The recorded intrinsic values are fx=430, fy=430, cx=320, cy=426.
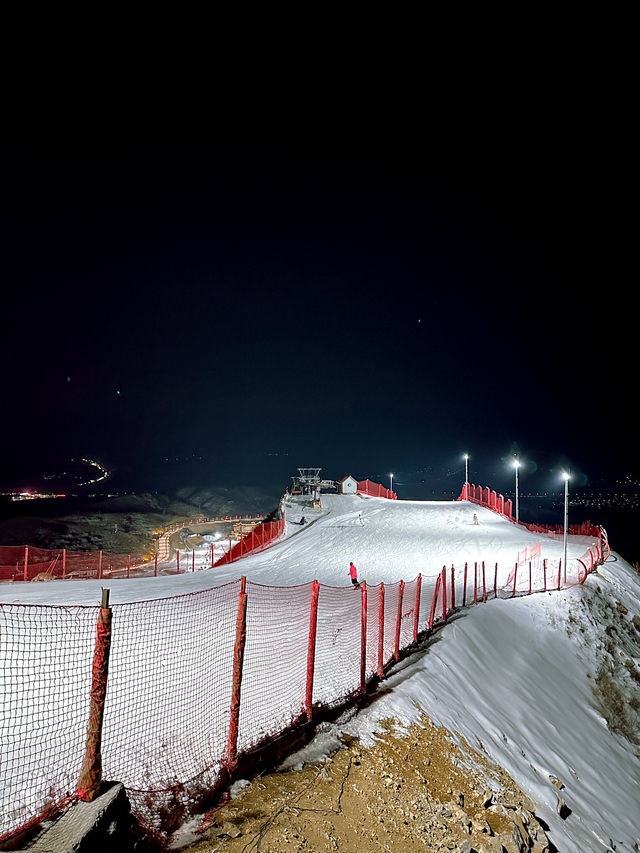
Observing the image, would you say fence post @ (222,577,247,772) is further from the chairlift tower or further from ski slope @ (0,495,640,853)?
the chairlift tower

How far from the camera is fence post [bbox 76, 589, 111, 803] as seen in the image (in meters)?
3.57

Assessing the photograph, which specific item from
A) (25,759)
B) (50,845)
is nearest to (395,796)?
(50,845)

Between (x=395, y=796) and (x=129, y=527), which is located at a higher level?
(x=395, y=796)

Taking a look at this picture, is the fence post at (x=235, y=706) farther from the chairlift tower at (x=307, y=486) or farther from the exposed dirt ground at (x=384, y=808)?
the chairlift tower at (x=307, y=486)

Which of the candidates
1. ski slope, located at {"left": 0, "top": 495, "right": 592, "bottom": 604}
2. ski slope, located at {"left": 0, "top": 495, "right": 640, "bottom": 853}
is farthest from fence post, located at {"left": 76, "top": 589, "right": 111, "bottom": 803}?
ski slope, located at {"left": 0, "top": 495, "right": 592, "bottom": 604}

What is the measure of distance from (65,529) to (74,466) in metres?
160

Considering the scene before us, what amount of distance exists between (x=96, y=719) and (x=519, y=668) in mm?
10693

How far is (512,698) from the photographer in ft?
30.5

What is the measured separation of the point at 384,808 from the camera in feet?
14.8

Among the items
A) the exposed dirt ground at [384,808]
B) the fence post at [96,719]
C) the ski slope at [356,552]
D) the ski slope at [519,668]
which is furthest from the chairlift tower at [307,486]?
the fence post at [96,719]

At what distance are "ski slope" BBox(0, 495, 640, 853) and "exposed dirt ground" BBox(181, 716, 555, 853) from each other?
0.47 m

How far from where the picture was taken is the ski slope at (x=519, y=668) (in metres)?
6.80

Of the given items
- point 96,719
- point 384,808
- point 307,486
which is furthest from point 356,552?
point 96,719

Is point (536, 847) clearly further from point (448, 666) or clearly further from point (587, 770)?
point (587, 770)
